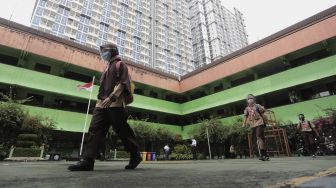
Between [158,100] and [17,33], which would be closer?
[17,33]

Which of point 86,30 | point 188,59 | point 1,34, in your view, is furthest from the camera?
point 188,59

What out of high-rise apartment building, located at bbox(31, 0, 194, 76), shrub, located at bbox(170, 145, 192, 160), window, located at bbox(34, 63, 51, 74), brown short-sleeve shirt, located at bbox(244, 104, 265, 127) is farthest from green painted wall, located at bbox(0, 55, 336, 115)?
high-rise apartment building, located at bbox(31, 0, 194, 76)

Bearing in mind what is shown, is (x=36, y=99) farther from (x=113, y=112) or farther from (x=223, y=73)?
(x=113, y=112)

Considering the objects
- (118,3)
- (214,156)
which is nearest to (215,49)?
(118,3)

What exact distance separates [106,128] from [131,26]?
207 ft

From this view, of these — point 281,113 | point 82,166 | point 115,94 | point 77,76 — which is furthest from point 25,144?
point 281,113

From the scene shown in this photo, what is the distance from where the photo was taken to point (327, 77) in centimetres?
1603

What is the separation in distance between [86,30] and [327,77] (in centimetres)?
4817

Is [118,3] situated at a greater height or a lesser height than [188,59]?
greater

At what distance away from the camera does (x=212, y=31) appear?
78.7m

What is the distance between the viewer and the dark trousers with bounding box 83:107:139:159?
307 centimetres

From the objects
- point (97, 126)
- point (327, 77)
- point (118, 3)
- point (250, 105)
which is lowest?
point (97, 126)

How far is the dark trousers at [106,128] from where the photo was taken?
3.07 meters

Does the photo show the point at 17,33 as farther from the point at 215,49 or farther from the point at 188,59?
the point at 215,49
